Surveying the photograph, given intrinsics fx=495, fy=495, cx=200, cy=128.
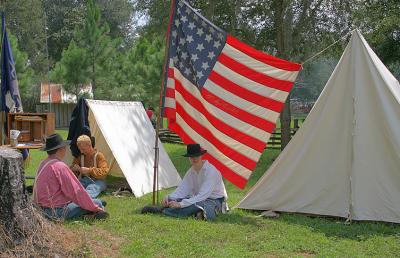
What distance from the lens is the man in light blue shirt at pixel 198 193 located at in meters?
6.62

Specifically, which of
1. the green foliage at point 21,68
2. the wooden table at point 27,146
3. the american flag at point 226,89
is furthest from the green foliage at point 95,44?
the american flag at point 226,89

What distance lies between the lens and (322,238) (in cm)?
576

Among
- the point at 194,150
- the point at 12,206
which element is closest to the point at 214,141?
the point at 194,150

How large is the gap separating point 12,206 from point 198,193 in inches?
108

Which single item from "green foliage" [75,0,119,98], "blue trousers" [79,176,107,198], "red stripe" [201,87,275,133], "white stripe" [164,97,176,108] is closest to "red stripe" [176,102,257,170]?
"white stripe" [164,97,176,108]

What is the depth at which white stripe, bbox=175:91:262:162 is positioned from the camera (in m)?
6.90

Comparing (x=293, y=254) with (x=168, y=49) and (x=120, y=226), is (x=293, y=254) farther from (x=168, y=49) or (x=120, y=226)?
(x=168, y=49)

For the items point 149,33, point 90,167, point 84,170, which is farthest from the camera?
point 149,33

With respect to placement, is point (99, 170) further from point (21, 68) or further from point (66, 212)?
point (21, 68)

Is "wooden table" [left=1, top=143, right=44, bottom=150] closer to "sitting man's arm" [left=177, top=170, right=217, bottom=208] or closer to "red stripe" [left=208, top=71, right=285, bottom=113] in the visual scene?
"sitting man's arm" [left=177, top=170, right=217, bottom=208]

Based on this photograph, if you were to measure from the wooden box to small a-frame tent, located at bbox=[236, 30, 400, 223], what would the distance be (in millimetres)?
3941

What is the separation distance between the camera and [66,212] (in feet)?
19.9

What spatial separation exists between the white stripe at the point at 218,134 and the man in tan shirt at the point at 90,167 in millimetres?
1814

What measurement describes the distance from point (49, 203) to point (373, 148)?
4223 mm
